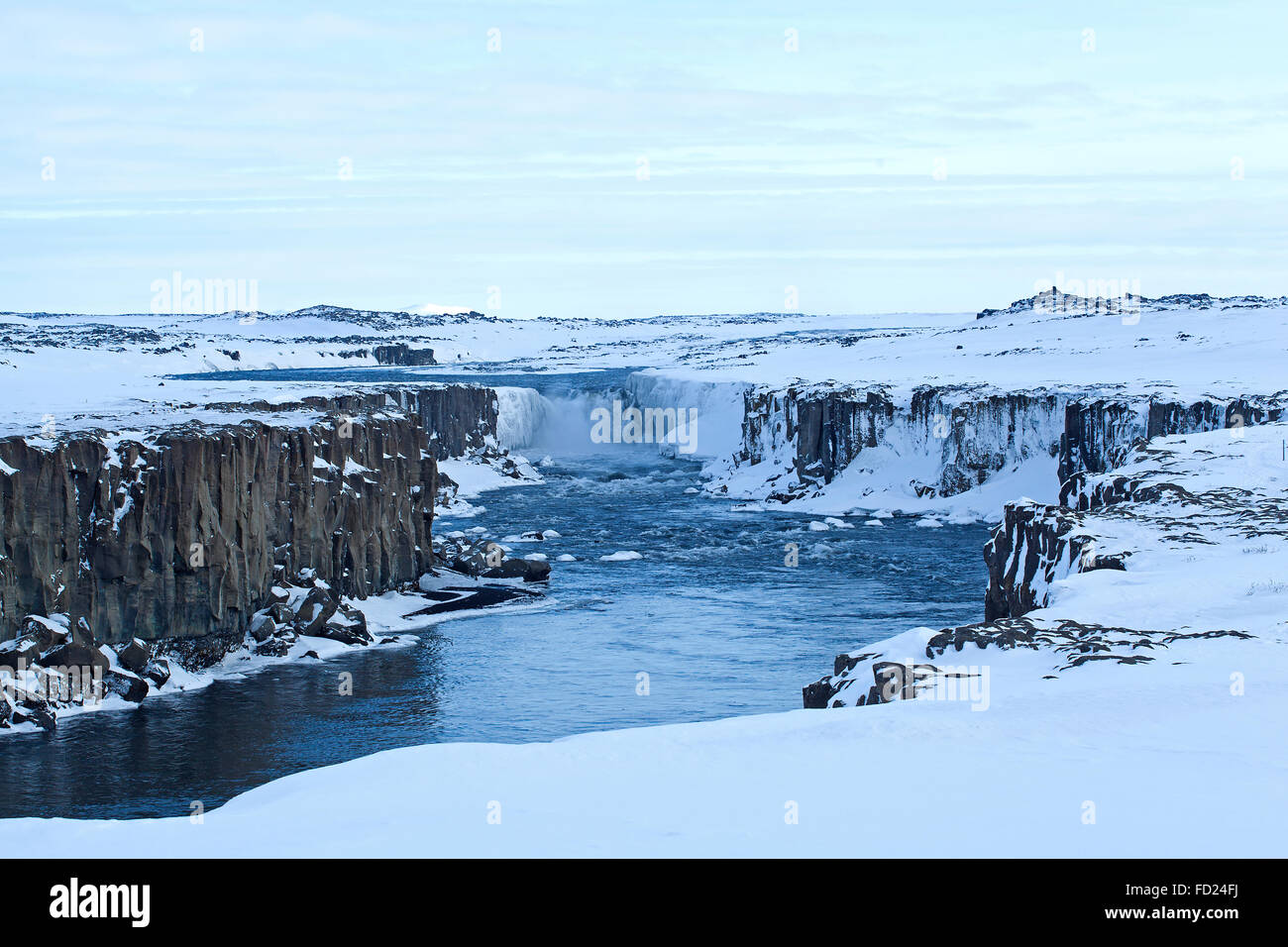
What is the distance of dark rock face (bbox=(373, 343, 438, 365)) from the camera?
459 ft

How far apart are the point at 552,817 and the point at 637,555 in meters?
34.7

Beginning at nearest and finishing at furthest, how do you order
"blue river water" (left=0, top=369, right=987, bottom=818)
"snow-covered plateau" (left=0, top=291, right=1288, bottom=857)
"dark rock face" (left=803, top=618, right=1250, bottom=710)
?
1. "snow-covered plateau" (left=0, top=291, right=1288, bottom=857)
2. "dark rock face" (left=803, top=618, right=1250, bottom=710)
3. "blue river water" (left=0, top=369, right=987, bottom=818)

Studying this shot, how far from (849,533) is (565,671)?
23378mm

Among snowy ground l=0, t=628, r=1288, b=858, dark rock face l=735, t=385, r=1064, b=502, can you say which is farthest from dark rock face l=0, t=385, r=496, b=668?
dark rock face l=735, t=385, r=1064, b=502

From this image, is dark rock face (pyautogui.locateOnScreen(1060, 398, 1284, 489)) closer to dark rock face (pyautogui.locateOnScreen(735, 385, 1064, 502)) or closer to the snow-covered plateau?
the snow-covered plateau

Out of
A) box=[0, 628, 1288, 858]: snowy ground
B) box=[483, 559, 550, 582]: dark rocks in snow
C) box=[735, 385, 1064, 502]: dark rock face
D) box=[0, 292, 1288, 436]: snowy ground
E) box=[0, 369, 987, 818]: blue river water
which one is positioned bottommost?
box=[0, 369, 987, 818]: blue river water

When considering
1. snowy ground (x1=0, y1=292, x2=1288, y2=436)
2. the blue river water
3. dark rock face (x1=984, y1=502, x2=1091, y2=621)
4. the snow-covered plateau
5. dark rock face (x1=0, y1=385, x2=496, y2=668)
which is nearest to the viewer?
the snow-covered plateau

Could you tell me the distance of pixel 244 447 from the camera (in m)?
35.5

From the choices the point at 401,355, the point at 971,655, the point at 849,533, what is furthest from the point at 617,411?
the point at 971,655

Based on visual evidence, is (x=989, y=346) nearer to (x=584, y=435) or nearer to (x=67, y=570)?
(x=584, y=435)

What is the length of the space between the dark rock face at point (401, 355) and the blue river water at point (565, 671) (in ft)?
302

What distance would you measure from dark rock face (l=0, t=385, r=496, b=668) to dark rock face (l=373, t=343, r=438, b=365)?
329 ft

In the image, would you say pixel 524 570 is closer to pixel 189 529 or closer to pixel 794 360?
pixel 189 529

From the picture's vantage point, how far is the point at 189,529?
33.2 metres
